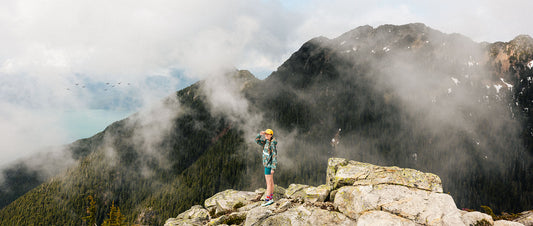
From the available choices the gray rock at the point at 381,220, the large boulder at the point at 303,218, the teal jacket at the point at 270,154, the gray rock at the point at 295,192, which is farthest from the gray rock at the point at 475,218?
the teal jacket at the point at 270,154

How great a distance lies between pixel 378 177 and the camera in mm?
16359

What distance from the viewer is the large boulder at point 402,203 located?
41.1 ft

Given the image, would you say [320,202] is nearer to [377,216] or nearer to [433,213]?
[377,216]

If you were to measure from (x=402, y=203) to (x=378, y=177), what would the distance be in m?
2.84

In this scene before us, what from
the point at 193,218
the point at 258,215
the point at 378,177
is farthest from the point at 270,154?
the point at 193,218

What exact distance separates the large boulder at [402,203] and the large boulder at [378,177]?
26.3 inches

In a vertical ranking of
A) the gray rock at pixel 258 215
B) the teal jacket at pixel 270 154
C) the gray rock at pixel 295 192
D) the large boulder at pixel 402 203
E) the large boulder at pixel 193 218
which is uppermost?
the teal jacket at pixel 270 154

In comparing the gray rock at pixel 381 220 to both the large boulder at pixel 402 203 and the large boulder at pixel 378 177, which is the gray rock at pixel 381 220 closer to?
the large boulder at pixel 402 203

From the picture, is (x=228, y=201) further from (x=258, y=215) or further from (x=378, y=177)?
(x=378, y=177)

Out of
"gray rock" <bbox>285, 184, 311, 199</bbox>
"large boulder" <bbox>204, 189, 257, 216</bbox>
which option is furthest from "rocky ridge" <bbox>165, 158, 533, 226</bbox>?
"large boulder" <bbox>204, 189, 257, 216</bbox>

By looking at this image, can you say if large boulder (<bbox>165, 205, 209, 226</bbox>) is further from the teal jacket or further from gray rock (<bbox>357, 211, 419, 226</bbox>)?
gray rock (<bbox>357, 211, 419, 226</bbox>)

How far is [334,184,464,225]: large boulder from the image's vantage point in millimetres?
12516

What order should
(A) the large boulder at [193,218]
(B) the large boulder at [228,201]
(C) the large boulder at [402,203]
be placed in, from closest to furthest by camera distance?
(C) the large boulder at [402,203] → (A) the large boulder at [193,218] → (B) the large boulder at [228,201]

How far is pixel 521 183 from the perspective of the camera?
196 m
